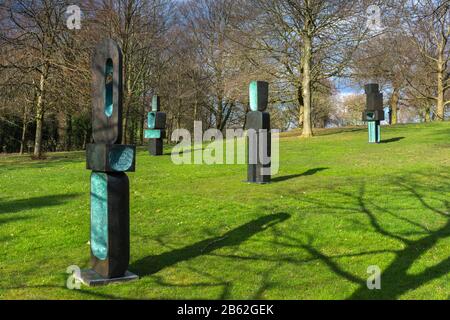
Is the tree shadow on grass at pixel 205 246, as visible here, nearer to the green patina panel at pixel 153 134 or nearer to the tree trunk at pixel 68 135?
the green patina panel at pixel 153 134

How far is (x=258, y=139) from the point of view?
520 inches

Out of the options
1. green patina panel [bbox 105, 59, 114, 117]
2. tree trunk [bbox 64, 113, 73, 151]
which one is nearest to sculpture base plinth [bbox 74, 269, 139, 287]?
green patina panel [bbox 105, 59, 114, 117]

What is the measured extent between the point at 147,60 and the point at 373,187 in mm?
29125

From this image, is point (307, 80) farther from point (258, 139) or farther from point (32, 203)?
point (32, 203)

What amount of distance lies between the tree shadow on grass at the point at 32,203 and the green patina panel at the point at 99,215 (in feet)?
16.1

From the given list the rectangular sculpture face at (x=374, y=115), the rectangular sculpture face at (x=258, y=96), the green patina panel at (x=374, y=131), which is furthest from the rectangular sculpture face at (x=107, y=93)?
the rectangular sculpture face at (x=374, y=115)

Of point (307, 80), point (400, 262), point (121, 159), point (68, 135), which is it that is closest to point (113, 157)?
point (121, 159)

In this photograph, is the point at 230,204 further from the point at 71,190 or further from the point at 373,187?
the point at 71,190

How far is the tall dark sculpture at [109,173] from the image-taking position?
5664mm

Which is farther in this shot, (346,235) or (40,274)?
(346,235)

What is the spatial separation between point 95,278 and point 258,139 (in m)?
8.04

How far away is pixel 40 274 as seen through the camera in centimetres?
620

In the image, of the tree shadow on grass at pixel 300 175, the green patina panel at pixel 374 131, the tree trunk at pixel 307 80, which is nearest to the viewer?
the tree shadow on grass at pixel 300 175
